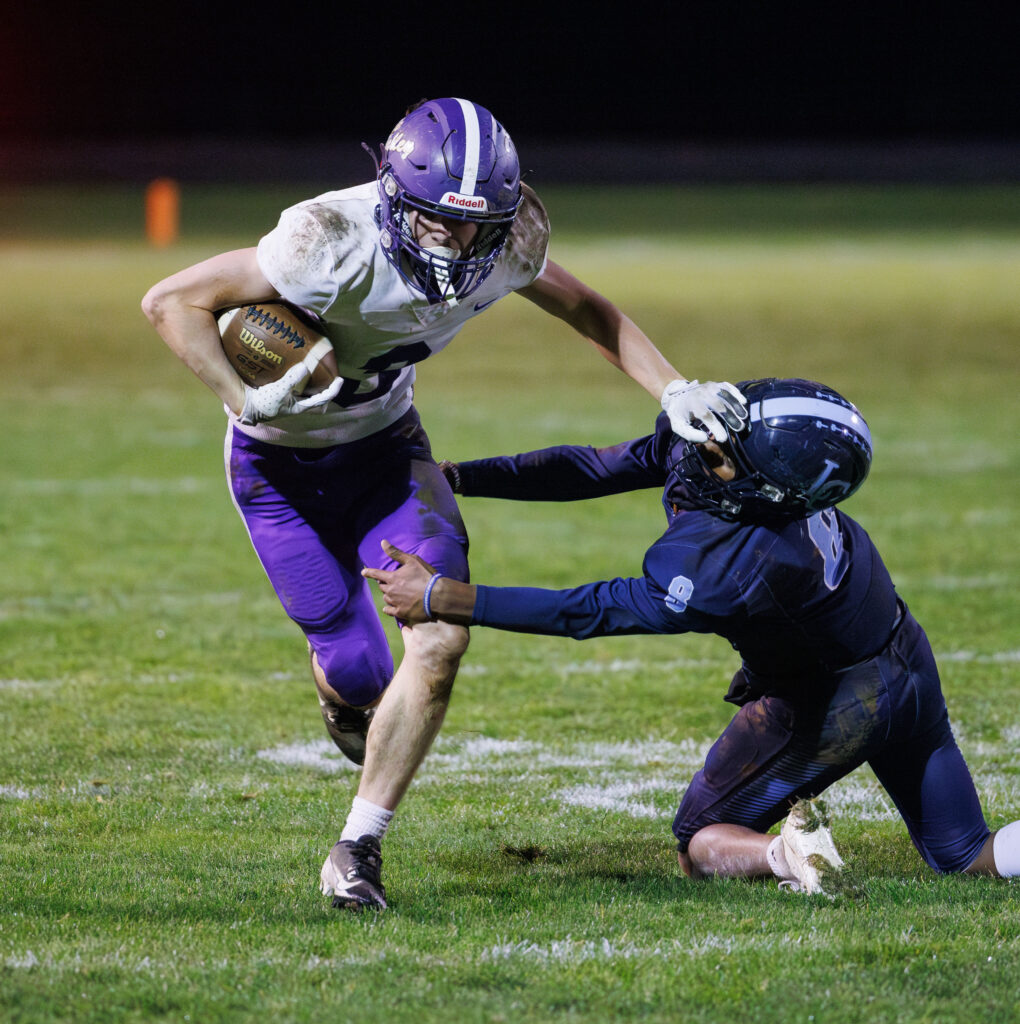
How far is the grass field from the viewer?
2842 mm

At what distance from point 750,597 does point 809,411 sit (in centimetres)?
41

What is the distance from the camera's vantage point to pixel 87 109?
3525cm

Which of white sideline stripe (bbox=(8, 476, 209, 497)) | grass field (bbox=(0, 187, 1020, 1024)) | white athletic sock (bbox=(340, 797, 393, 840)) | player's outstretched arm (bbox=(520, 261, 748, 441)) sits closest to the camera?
grass field (bbox=(0, 187, 1020, 1024))

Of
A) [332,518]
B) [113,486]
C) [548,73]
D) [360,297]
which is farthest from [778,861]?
[548,73]

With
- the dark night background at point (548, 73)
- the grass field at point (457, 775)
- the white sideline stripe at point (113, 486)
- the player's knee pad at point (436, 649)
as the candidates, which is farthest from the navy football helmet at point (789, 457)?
the dark night background at point (548, 73)

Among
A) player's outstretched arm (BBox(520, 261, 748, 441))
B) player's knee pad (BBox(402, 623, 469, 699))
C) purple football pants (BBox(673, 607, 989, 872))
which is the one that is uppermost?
player's outstretched arm (BBox(520, 261, 748, 441))

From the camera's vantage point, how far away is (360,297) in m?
3.73

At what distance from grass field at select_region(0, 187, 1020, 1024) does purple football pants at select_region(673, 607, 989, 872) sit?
15cm

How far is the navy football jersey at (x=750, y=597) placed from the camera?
3164mm

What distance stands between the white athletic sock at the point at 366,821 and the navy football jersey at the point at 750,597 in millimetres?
536

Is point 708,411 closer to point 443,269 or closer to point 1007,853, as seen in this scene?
point 443,269

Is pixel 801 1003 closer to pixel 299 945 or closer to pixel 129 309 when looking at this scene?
pixel 299 945

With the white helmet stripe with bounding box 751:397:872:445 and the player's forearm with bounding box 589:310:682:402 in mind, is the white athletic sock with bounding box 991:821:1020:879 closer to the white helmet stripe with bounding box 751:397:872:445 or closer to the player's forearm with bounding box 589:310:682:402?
the white helmet stripe with bounding box 751:397:872:445

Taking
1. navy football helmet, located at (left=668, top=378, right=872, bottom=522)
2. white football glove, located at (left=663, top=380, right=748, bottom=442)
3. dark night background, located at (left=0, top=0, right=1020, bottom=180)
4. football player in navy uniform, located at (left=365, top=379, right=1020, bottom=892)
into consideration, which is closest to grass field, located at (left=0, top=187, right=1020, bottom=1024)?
football player in navy uniform, located at (left=365, top=379, right=1020, bottom=892)
